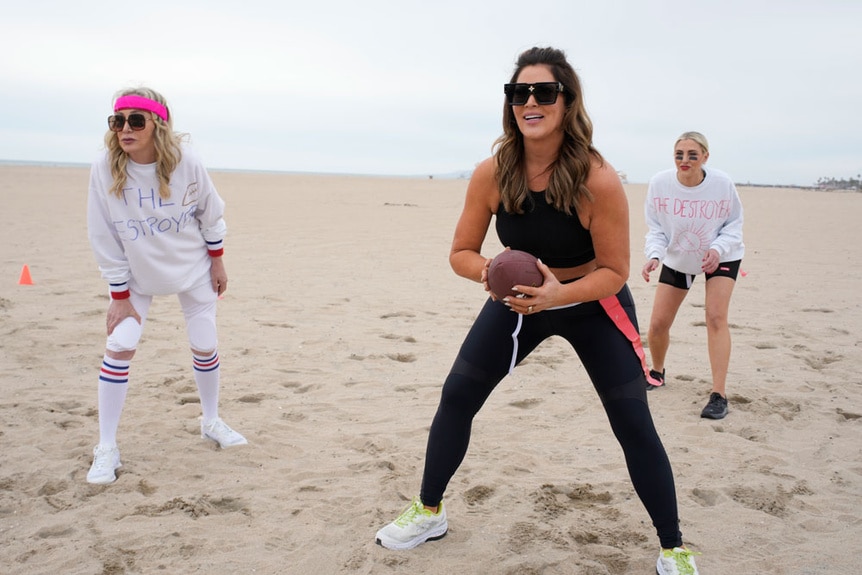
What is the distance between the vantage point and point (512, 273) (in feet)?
9.34

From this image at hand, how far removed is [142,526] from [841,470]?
13.0 ft

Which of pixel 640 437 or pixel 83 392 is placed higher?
pixel 640 437

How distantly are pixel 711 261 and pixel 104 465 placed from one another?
4.23 m

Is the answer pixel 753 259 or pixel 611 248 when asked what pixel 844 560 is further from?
pixel 753 259

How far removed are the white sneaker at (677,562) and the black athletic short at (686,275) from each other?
2.75 metres

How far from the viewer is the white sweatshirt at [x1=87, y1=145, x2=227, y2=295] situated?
12.9 ft

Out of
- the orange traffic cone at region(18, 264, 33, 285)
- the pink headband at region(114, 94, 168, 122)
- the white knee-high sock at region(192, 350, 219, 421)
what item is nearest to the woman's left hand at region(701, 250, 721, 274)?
the white knee-high sock at region(192, 350, 219, 421)

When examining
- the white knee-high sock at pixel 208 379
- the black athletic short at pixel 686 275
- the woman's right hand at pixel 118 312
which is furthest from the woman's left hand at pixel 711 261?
the woman's right hand at pixel 118 312

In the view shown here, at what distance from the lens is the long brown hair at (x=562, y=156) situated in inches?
113

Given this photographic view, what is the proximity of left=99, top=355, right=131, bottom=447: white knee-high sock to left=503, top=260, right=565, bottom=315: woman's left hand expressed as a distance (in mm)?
2460

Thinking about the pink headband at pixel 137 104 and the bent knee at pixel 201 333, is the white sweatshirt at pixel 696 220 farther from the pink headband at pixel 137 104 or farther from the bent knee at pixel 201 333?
the pink headband at pixel 137 104

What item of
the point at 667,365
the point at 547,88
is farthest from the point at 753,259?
the point at 547,88

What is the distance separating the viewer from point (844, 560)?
3.28 meters

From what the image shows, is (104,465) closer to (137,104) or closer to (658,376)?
(137,104)
